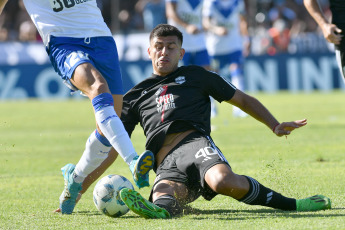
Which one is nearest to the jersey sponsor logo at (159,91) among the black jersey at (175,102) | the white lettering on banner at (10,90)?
the black jersey at (175,102)

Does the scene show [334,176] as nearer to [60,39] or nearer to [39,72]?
[60,39]

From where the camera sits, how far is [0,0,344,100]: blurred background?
2122cm

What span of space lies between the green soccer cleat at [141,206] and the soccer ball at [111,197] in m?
0.35

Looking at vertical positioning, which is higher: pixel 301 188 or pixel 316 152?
pixel 301 188

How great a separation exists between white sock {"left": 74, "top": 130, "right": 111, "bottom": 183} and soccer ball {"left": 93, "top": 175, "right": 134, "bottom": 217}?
197 millimetres

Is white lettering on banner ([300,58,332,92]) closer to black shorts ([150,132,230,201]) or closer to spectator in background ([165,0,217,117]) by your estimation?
spectator in background ([165,0,217,117])

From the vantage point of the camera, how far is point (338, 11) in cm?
724

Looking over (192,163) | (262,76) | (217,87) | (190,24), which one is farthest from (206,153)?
(262,76)

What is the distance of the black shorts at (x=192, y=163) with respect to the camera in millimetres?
5188

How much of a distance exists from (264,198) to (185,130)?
2.90 feet

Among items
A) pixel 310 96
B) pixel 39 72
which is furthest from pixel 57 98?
pixel 310 96

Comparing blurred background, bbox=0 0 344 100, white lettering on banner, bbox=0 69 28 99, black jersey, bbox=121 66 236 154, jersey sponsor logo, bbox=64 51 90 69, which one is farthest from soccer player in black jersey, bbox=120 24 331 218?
white lettering on banner, bbox=0 69 28 99

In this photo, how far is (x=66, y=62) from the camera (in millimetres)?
5402

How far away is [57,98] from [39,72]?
1042 millimetres
